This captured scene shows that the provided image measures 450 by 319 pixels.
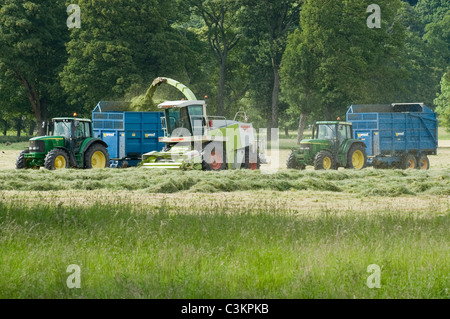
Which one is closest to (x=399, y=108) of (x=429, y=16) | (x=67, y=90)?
(x=67, y=90)

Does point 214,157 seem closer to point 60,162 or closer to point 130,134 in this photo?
point 60,162

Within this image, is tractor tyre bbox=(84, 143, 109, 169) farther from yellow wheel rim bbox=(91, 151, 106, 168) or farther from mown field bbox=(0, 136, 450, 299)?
mown field bbox=(0, 136, 450, 299)

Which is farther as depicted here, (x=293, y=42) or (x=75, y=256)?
(x=293, y=42)

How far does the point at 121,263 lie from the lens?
9359 mm

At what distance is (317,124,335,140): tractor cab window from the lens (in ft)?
99.7

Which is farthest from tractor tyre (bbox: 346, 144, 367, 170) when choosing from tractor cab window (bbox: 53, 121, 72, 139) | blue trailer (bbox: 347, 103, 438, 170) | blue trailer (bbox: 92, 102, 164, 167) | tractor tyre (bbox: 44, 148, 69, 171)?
tractor tyre (bbox: 44, 148, 69, 171)

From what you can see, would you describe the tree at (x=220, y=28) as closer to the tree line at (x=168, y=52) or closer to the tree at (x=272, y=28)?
the tree line at (x=168, y=52)

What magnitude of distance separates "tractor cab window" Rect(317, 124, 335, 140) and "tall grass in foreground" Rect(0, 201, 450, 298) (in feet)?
55.5

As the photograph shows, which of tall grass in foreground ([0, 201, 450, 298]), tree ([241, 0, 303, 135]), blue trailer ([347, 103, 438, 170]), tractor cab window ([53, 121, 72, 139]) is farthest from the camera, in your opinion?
tree ([241, 0, 303, 135])

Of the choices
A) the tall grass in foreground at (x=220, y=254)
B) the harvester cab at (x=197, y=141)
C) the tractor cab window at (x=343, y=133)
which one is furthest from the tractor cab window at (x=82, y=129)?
the tall grass in foreground at (x=220, y=254)

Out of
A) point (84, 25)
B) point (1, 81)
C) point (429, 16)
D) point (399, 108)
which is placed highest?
point (429, 16)

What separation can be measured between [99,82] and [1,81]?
9.13 metres

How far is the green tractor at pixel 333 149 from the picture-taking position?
29.9m
